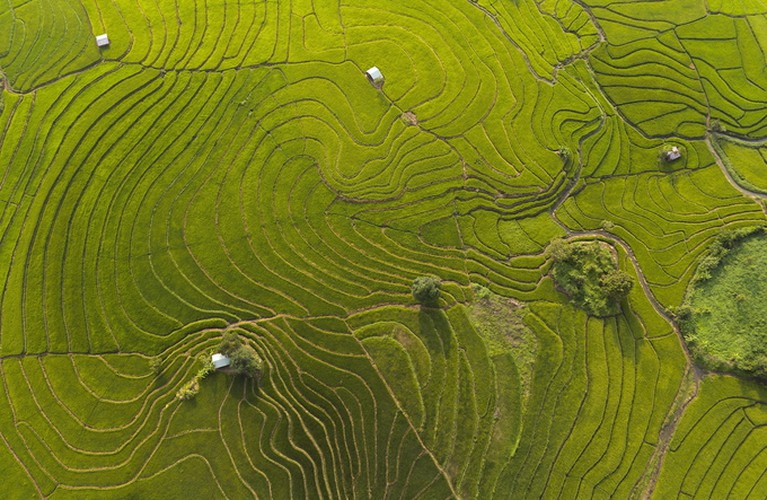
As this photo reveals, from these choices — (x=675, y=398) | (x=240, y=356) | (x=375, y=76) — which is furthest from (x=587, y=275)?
(x=240, y=356)

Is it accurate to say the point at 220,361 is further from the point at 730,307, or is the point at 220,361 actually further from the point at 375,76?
the point at 730,307

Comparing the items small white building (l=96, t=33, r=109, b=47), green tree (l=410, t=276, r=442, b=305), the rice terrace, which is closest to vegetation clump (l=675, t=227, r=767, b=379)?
the rice terrace

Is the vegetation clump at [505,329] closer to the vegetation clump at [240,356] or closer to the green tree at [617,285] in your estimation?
the green tree at [617,285]

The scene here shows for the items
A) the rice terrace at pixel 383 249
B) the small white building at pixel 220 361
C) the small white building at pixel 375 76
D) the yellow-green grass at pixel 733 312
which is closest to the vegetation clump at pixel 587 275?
the rice terrace at pixel 383 249

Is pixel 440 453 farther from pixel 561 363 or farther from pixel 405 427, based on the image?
pixel 561 363

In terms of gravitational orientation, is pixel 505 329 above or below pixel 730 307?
above

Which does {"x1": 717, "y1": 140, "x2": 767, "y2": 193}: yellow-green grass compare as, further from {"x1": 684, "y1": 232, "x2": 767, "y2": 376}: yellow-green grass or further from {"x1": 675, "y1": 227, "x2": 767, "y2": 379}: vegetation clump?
{"x1": 684, "y1": 232, "x2": 767, "y2": 376}: yellow-green grass
